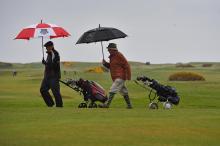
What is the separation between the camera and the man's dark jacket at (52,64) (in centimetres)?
2544

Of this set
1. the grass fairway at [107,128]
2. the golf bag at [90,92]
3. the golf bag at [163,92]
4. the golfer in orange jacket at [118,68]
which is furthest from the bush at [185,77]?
the grass fairway at [107,128]

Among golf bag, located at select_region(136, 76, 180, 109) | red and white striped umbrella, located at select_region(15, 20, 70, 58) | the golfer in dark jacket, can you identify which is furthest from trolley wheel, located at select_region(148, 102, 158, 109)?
red and white striped umbrella, located at select_region(15, 20, 70, 58)

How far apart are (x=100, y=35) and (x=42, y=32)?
215 cm

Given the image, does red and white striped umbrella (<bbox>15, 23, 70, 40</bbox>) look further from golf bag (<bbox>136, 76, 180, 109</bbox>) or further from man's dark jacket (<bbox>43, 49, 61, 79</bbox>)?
golf bag (<bbox>136, 76, 180, 109</bbox>)

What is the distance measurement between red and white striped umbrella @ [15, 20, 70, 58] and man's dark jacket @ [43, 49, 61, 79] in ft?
2.05

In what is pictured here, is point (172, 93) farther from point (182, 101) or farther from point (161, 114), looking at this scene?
point (182, 101)

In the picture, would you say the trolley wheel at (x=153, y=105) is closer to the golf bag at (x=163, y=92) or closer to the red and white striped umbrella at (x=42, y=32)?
the golf bag at (x=163, y=92)

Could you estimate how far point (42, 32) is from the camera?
25547mm

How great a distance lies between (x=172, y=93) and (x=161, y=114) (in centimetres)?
426

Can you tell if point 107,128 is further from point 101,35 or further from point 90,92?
point 90,92

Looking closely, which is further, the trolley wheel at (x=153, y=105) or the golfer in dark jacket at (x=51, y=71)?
the trolley wheel at (x=153, y=105)

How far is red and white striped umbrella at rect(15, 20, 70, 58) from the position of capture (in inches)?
1000

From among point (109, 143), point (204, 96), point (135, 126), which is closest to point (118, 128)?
point (135, 126)

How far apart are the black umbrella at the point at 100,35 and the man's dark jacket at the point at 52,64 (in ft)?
4.17
